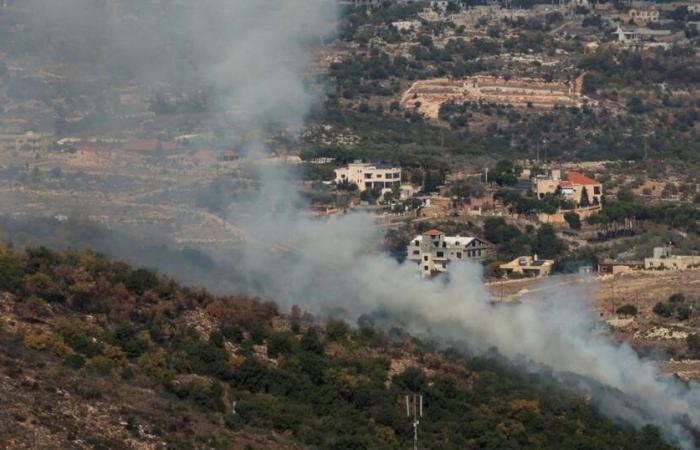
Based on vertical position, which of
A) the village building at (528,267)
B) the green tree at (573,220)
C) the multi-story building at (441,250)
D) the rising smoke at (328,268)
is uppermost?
the rising smoke at (328,268)

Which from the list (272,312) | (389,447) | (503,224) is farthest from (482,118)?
(389,447)

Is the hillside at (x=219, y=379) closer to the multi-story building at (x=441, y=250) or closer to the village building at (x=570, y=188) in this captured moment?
the multi-story building at (x=441, y=250)

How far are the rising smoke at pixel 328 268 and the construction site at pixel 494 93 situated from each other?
23176 mm

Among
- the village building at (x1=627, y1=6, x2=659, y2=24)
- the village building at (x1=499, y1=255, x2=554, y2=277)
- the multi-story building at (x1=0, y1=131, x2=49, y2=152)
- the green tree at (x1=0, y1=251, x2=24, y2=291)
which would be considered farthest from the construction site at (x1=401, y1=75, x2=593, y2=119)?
the green tree at (x1=0, y1=251, x2=24, y2=291)

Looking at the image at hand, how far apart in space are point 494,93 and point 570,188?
85.9 ft

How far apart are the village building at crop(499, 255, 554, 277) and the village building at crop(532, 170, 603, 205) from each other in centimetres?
1090

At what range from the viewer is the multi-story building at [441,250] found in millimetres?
83250

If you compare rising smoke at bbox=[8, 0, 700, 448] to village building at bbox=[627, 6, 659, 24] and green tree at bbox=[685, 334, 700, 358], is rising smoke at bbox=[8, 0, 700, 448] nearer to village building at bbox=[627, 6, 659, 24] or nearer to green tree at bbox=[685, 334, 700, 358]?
green tree at bbox=[685, 334, 700, 358]

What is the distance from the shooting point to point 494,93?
404 ft

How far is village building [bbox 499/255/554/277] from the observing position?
83.6 metres

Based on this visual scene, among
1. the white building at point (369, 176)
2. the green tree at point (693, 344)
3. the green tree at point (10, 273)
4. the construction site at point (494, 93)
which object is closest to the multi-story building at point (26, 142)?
the white building at point (369, 176)

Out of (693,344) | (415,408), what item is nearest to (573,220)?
(693,344)

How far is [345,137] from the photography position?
4252 inches

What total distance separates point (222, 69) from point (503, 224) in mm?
9629
